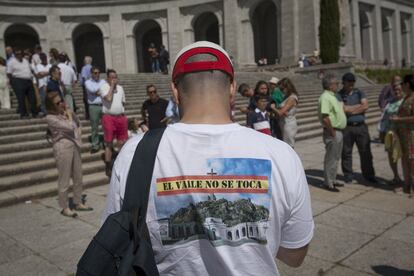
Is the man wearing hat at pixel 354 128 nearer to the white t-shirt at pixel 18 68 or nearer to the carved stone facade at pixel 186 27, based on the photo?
the white t-shirt at pixel 18 68

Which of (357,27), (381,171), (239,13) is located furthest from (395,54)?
(381,171)

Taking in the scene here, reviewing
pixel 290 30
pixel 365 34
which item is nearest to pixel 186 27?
pixel 290 30

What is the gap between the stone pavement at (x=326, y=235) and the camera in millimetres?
3951

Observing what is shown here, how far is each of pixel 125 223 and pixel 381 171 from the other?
24.4ft

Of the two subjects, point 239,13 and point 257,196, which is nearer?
point 257,196

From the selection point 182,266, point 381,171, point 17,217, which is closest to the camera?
point 182,266

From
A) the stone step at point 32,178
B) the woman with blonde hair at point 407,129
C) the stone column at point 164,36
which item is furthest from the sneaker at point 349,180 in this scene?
the stone column at point 164,36

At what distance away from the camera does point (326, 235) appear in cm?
468

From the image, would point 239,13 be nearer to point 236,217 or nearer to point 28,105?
point 28,105

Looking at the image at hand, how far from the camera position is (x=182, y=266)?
157 centimetres

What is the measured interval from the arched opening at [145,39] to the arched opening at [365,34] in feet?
60.6

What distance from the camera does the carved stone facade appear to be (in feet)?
94.5

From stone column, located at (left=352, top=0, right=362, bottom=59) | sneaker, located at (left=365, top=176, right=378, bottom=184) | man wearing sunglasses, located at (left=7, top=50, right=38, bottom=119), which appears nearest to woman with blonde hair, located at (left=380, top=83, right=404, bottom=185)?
sneaker, located at (left=365, top=176, right=378, bottom=184)

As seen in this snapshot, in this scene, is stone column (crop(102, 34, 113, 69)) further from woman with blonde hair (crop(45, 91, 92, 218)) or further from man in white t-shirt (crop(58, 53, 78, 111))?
woman with blonde hair (crop(45, 91, 92, 218))
